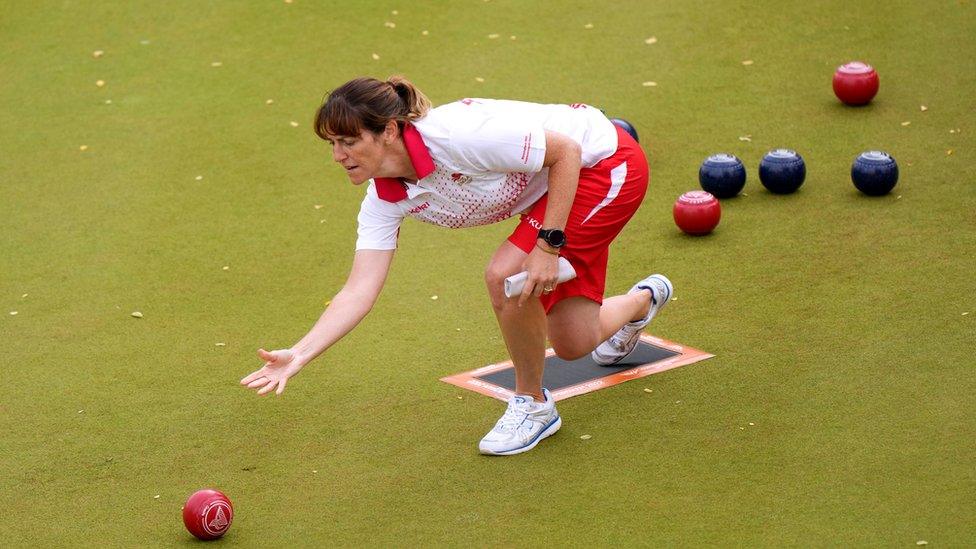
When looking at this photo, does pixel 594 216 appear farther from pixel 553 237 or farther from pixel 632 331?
pixel 632 331

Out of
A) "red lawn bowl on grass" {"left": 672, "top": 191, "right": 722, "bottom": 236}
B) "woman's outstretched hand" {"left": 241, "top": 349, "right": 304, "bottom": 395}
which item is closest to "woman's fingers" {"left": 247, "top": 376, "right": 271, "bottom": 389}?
"woman's outstretched hand" {"left": 241, "top": 349, "right": 304, "bottom": 395}

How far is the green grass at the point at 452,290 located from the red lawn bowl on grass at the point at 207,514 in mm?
80

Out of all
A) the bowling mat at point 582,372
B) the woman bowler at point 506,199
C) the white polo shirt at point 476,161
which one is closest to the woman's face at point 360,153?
the woman bowler at point 506,199

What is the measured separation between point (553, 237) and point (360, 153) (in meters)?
0.71

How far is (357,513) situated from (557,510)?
0.67 metres

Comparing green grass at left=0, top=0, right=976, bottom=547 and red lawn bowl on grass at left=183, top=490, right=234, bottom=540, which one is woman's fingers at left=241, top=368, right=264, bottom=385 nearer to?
red lawn bowl on grass at left=183, top=490, right=234, bottom=540

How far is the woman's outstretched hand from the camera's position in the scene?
3.79 m

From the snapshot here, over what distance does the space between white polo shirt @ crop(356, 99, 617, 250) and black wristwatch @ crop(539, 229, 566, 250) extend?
0.70 feet

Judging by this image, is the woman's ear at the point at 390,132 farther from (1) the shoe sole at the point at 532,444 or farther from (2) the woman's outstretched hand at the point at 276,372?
(1) the shoe sole at the point at 532,444

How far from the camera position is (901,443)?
414cm

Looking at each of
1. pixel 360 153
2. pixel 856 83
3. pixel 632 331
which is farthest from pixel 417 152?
pixel 856 83

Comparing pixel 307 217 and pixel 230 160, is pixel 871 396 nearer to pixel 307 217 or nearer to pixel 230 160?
pixel 307 217

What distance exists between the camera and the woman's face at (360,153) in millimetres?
3936

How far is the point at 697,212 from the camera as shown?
6.23 m
